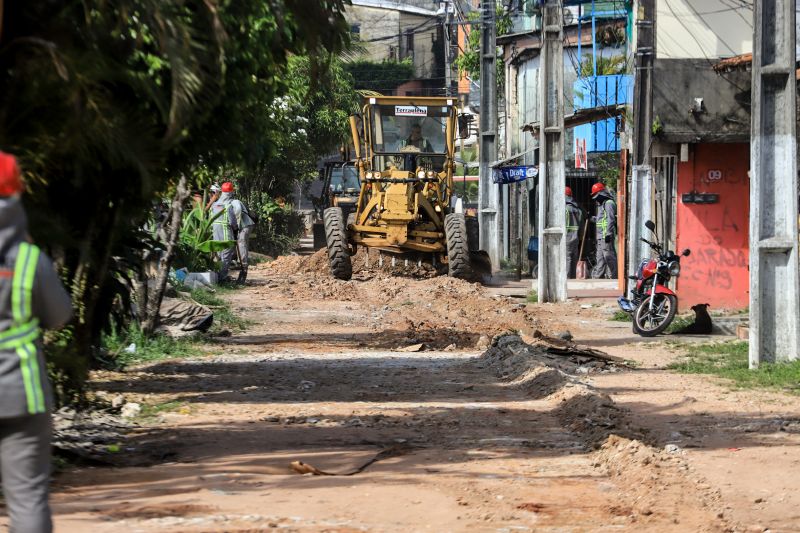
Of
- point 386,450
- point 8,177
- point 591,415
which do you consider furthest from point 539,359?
point 8,177

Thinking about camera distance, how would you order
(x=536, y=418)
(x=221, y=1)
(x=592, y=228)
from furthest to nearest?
(x=592, y=228), (x=536, y=418), (x=221, y=1)

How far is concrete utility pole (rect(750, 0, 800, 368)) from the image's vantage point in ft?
44.3

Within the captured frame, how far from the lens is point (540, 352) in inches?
547

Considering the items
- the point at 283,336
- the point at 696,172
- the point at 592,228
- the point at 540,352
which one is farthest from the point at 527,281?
the point at 540,352

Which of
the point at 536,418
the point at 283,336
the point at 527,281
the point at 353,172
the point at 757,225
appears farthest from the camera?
the point at 353,172

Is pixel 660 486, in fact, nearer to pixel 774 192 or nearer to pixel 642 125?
pixel 774 192

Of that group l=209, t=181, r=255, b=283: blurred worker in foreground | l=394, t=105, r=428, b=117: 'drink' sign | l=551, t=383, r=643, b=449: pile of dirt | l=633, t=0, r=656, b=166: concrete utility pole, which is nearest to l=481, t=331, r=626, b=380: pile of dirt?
l=551, t=383, r=643, b=449: pile of dirt

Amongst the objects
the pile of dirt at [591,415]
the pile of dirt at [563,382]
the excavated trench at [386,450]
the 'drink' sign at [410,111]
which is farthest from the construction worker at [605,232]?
the pile of dirt at [591,415]

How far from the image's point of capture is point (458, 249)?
2619cm

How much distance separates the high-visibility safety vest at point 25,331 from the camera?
4867mm

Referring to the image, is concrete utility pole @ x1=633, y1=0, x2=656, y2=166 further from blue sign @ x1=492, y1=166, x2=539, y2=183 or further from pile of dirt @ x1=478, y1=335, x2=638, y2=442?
blue sign @ x1=492, y1=166, x2=539, y2=183

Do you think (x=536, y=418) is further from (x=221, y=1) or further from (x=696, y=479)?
(x=221, y=1)

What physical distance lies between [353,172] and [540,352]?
26.0m

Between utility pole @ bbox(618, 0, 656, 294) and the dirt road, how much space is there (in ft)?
18.3
